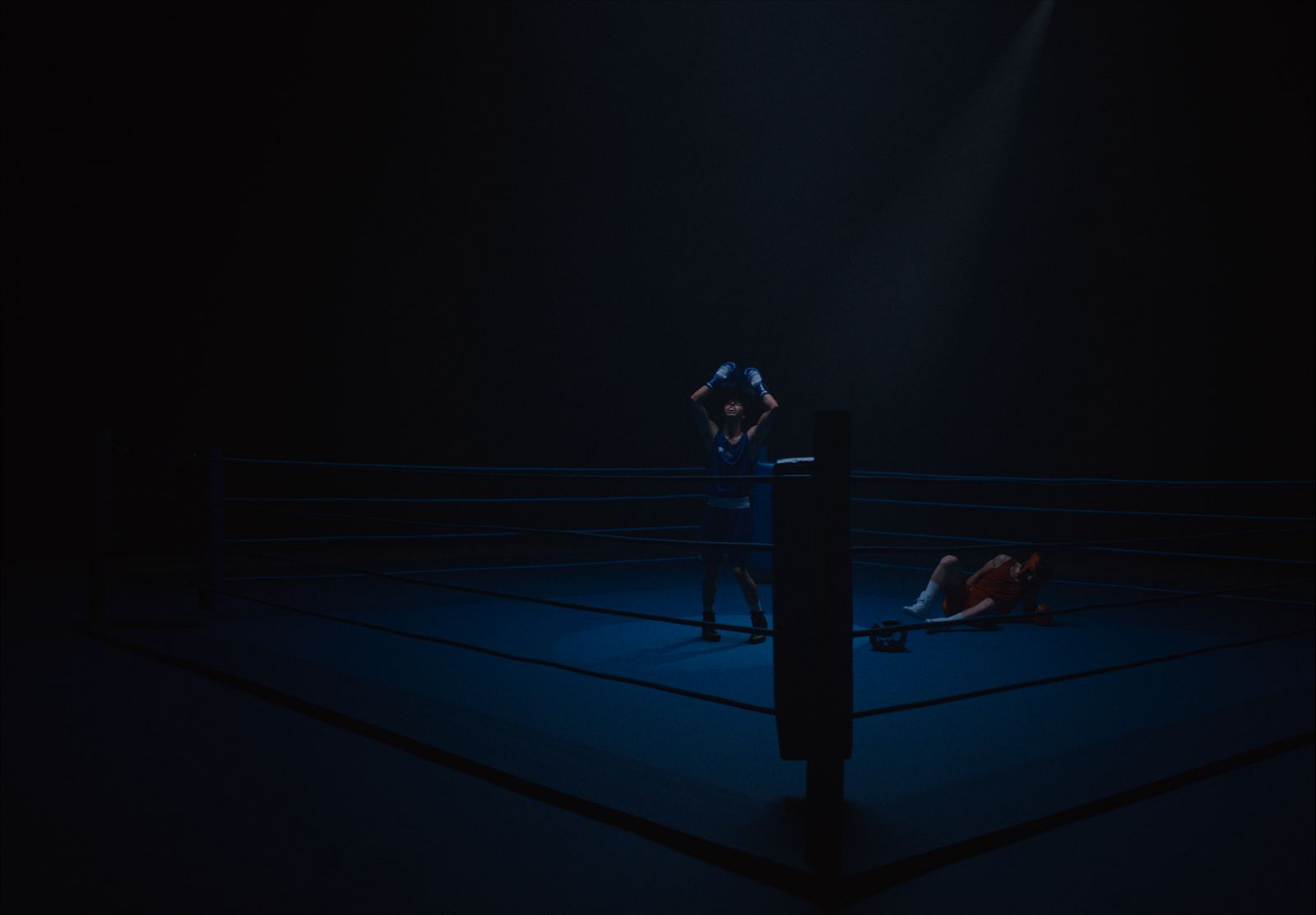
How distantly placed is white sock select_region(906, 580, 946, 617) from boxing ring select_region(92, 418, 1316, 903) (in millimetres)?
100

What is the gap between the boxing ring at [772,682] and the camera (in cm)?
179

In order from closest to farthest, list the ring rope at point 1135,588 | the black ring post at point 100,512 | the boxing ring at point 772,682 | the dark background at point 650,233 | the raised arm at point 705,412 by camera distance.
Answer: the boxing ring at point 772,682
the ring rope at point 1135,588
the black ring post at point 100,512
the raised arm at point 705,412
the dark background at point 650,233

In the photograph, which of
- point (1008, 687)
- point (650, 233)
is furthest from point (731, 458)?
point (650, 233)

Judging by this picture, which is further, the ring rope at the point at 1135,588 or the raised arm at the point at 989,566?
the raised arm at the point at 989,566

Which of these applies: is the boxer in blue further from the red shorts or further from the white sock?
the red shorts

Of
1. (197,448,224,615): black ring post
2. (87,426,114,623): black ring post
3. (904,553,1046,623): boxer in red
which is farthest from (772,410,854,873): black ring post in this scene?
(87,426,114,623): black ring post

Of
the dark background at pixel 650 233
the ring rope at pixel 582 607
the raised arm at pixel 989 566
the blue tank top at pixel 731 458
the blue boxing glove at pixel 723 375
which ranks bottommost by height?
the raised arm at pixel 989 566

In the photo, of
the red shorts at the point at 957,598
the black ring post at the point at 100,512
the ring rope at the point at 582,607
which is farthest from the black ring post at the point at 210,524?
the red shorts at the point at 957,598

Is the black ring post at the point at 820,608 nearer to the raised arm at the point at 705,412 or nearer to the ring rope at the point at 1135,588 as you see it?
the ring rope at the point at 1135,588

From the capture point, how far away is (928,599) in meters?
4.30

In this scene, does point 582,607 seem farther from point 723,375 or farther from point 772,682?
point 723,375

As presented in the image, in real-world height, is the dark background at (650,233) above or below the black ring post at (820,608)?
above

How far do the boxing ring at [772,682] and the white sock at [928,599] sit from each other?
0.10m

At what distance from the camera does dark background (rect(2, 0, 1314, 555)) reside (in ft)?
21.9
